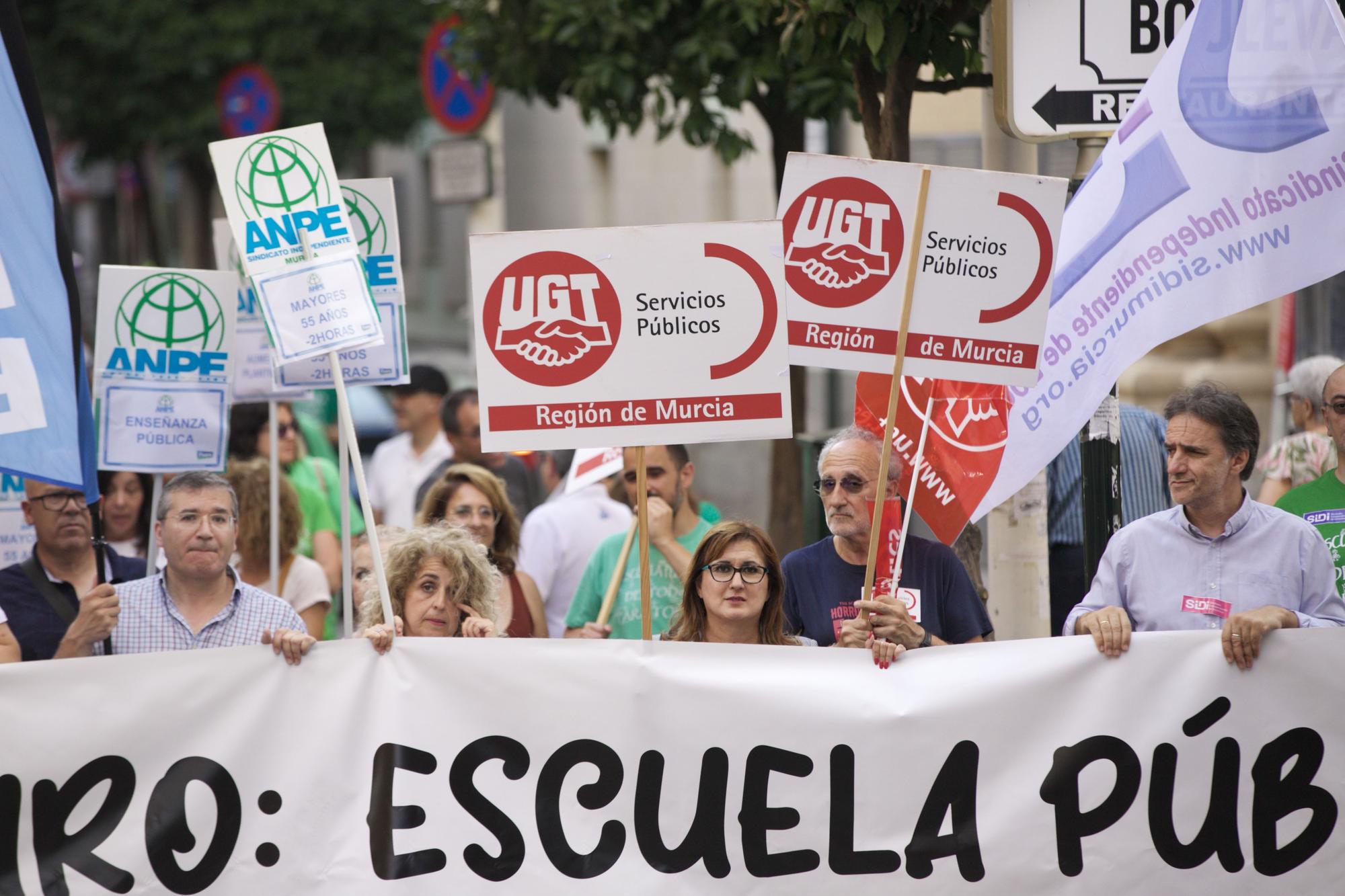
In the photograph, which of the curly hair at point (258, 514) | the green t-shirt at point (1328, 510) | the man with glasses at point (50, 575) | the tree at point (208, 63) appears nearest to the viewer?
the green t-shirt at point (1328, 510)

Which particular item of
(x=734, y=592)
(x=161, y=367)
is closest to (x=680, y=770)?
(x=734, y=592)

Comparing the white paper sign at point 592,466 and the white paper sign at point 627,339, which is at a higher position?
the white paper sign at point 627,339

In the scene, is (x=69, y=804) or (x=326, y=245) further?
(x=326, y=245)

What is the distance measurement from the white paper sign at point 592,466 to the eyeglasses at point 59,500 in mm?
1841

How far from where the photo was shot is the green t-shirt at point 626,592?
631 centimetres

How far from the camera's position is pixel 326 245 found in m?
4.87

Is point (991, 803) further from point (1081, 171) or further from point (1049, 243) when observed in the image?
point (1081, 171)

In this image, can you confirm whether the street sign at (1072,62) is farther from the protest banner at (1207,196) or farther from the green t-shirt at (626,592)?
the green t-shirt at (626,592)

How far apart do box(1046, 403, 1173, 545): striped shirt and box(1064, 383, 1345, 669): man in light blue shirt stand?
2053 millimetres

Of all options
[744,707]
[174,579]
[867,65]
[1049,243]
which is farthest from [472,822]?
[867,65]

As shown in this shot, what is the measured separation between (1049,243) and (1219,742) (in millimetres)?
1343

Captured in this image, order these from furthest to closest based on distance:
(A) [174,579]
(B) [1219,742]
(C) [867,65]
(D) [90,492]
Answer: (C) [867,65], (A) [174,579], (D) [90,492], (B) [1219,742]

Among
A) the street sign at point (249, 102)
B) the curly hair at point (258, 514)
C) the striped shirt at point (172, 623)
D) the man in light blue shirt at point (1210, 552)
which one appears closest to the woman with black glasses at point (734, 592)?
the man in light blue shirt at point (1210, 552)

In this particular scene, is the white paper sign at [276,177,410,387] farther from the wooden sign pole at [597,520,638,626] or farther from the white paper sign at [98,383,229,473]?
the wooden sign pole at [597,520,638,626]
